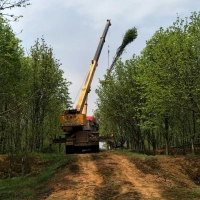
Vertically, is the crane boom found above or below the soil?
above

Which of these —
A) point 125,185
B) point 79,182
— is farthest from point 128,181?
point 79,182

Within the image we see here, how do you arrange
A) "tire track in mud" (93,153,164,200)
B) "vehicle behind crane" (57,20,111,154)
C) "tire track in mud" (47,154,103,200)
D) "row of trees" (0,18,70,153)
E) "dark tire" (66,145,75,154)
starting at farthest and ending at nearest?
"dark tire" (66,145,75,154)
"vehicle behind crane" (57,20,111,154)
"row of trees" (0,18,70,153)
"tire track in mud" (47,154,103,200)
"tire track in mud" (93,153,164,200)

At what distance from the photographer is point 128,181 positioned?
46.6 feet

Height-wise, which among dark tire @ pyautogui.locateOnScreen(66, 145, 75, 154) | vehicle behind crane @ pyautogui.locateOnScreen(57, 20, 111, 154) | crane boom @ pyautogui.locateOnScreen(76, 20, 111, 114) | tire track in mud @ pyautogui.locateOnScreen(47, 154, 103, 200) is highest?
crane boom @ pyautogui.locateOnScreen(76, 20, 111, 114)

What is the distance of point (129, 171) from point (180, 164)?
5033 millimetres

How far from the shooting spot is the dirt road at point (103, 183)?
458 inches

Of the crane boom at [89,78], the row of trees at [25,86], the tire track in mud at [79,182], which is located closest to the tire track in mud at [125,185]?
the tire track in mud at [79,182]

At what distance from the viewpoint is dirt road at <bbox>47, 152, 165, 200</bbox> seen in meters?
11.6

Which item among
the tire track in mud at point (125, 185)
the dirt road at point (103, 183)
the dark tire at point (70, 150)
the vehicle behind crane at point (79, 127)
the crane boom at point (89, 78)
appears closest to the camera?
the tire track in mud at point (125, 185)

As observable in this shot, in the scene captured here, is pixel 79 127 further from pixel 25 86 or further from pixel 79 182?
pixel 79 182

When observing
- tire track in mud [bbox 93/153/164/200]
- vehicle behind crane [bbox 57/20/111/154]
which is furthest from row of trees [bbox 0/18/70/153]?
tire track in mud [bbox 93/153/164/200]

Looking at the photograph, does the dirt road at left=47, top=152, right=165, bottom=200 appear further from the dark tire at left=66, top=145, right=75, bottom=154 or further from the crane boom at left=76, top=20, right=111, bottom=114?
the dark tire at left=66, top=145, right=75, bottom=154

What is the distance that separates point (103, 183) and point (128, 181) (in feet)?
4.07

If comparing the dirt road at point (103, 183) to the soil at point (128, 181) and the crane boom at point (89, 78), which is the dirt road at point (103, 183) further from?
the crane boom at point (89, 78)
